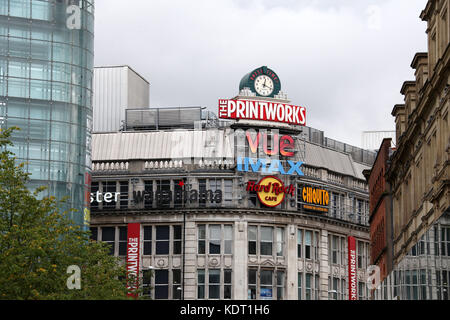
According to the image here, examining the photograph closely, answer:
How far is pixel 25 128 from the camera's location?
3371 inches

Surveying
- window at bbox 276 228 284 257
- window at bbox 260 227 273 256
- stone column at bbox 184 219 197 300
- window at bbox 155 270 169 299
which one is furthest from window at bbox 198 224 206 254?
window at bbox 276 228 284 257

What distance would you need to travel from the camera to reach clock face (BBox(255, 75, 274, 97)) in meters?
109

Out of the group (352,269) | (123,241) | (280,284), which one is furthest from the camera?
(352,269)

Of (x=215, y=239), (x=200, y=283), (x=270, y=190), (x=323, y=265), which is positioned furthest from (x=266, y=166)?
(x=200, y=283)

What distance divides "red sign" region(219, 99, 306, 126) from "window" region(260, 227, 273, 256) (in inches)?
417

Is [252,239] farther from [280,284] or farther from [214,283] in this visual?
[214,283]

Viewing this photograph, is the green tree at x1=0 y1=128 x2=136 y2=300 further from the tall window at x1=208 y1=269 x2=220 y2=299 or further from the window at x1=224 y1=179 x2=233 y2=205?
the window at x1=224 y1=179 x2=233 y2=205

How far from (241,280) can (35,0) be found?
105ft

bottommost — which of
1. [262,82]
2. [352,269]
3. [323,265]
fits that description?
[352,269]

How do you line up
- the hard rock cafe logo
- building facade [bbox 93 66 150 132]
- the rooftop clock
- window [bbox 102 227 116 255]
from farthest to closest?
1. building facade [bbox 93 66 150 132]
2. the rooftop clock
3. window [bbox 102 227 116 255]
4. the hard rock cafe logo

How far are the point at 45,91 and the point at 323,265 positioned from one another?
34673mm

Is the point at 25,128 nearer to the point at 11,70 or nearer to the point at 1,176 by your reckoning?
the point at 11,70

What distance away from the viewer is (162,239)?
103375 mm
